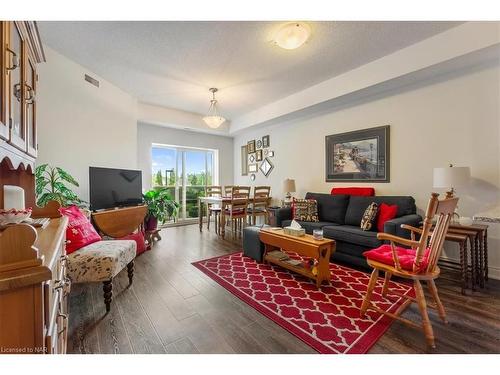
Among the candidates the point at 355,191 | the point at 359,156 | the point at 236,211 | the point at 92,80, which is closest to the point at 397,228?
the point at 355,191

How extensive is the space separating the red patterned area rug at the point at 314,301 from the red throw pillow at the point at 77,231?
123 cm

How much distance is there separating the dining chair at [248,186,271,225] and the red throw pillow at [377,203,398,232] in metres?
2.19

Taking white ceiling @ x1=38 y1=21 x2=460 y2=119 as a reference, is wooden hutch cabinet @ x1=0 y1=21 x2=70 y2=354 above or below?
below

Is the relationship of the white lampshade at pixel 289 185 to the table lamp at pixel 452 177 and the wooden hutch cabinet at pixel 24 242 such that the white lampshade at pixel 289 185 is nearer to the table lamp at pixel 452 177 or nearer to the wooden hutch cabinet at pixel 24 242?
the table lamp at pixel 452 177

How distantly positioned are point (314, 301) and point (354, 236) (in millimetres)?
1088

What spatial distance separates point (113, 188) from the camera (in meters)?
3.36

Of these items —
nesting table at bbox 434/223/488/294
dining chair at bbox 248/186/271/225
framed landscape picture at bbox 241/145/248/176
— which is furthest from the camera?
framed landscape picture at bbox 241/145/248/176

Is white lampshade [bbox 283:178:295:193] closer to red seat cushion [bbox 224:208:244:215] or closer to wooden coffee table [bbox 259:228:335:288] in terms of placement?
red seat cushion [bbox 224:208:244:215]

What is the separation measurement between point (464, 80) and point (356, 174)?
1.65 m

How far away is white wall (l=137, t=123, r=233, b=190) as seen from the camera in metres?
4.95

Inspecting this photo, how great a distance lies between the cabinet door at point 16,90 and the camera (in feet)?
3.42

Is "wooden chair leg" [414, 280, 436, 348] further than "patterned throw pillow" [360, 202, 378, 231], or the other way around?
"patterned throw pillow" [360, 202, 378, 231]

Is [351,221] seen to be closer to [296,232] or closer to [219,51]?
[296,232]

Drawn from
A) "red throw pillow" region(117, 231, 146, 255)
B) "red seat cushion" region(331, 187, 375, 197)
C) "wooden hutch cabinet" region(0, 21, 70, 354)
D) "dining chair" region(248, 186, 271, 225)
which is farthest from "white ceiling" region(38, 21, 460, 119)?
"red throw pillow" region(117, 231, 146, 255)
